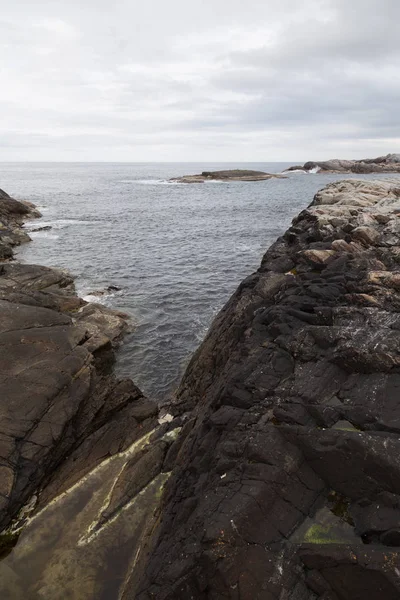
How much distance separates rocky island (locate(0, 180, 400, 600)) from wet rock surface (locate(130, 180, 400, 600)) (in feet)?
0.12

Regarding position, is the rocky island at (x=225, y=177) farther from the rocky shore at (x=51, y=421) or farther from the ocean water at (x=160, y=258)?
the rocky shore at (x=51, y=421)

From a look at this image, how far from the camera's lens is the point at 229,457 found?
9.98m

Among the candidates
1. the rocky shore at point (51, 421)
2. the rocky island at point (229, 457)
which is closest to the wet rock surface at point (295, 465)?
the rocky island at point (229, 457)

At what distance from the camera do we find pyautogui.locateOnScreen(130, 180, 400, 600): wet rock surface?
744cm

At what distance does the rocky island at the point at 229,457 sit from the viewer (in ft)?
25.5

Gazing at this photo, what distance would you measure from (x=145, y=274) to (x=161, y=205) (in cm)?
5487

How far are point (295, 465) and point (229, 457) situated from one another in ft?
5.63

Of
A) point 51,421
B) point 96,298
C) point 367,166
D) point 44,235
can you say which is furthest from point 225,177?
point 51,421

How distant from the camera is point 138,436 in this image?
15.3m

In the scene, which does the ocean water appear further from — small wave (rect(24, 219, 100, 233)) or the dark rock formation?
the dark rock formation

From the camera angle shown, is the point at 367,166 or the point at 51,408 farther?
the point at 367,166

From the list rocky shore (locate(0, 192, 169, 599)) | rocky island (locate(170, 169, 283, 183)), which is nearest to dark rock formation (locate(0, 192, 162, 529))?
rocky shore (locate(0, 192, 169, 599))

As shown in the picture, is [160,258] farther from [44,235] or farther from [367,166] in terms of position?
[367,166]

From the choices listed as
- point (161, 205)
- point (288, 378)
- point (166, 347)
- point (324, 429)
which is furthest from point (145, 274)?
point (161, 205)
